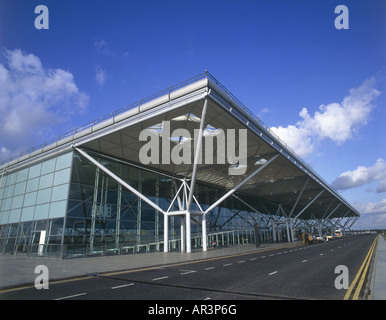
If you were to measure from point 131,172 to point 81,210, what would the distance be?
24.3 ft

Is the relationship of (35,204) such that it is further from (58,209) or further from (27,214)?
(58,209)

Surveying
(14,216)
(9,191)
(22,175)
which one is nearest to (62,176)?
(14,216)

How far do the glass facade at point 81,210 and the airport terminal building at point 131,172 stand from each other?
0.32 feet

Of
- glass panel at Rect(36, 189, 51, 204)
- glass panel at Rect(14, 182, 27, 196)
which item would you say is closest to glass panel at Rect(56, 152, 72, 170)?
glass panel at Rect(36, 189, 51, 204)

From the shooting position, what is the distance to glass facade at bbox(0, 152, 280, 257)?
75.0ft

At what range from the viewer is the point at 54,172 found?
25.9 metres

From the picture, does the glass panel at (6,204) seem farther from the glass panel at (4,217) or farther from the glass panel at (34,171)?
the glass panel at (34,171)

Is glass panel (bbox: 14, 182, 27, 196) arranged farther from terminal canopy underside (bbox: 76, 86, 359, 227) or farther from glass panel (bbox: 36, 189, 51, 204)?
terminal canopy underside (bbox: 76, 86, 359, 227)

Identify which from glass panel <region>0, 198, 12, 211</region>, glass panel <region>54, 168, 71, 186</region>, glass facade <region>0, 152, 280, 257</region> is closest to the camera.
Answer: glass facade <region>0, 152, 280, 257</region>

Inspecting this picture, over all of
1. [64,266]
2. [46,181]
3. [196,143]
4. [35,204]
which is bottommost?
[64,266]

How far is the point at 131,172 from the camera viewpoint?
2961 centimetres

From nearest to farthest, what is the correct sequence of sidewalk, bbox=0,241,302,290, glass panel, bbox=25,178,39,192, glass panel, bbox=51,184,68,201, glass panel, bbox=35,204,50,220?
sidewalk, bbox=0,241,302,290 → glass panel, bbox=51,184,68,201 → glass panel, bbox=35,204,50,220 → glass panel, bbox=25,178,39,192

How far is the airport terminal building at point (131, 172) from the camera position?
21406 millimetres

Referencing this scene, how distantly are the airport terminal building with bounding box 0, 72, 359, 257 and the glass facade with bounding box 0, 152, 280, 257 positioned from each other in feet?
0.32
